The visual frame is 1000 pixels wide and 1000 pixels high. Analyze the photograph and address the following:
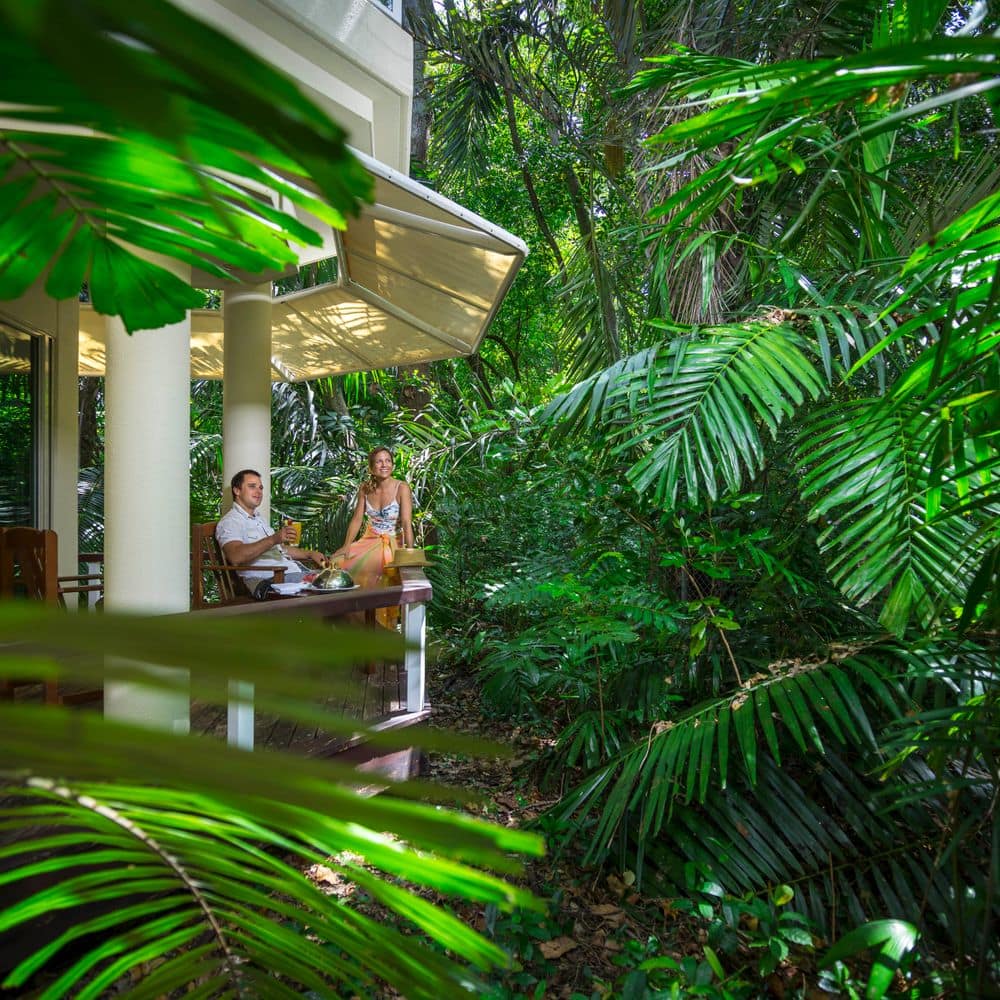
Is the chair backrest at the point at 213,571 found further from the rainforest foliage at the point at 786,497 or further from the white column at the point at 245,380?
the rainforest foliage at the point at 786,497

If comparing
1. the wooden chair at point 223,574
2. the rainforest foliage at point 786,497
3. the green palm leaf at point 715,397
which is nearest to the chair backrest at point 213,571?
the wooden chair at point 223,574

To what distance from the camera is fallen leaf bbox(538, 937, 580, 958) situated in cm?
321

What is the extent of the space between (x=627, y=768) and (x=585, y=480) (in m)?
1.50

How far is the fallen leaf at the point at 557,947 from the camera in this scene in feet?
10.5

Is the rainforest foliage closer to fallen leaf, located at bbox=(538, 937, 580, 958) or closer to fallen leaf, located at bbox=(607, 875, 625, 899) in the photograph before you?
fallen leaf, located at bbox=(607, 875, 625, 899)

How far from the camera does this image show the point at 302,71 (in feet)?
14.7

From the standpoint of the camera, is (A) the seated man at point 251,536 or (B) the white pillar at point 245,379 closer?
(A) the seated man at point 251,536

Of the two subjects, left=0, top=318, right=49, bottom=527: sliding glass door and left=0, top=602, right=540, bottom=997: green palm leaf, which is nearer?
left=0, top=602, right=540, bottom=997: green palm leaf

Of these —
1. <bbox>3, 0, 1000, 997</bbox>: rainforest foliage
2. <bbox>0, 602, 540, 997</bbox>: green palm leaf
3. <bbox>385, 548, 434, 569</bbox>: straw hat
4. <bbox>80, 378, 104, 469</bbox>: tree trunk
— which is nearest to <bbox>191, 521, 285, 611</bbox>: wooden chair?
<bbox>385, 548, 434, 569</bbox>: straw hat

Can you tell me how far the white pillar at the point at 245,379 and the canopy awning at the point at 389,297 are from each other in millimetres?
684

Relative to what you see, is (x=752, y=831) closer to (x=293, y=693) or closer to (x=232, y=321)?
(x=293, y=693)

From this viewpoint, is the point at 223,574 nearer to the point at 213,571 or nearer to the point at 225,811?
the point at 213,571

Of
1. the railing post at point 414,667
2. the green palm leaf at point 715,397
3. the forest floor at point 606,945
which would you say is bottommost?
the forest floor at point 606,945

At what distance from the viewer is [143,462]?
353 centimetres
